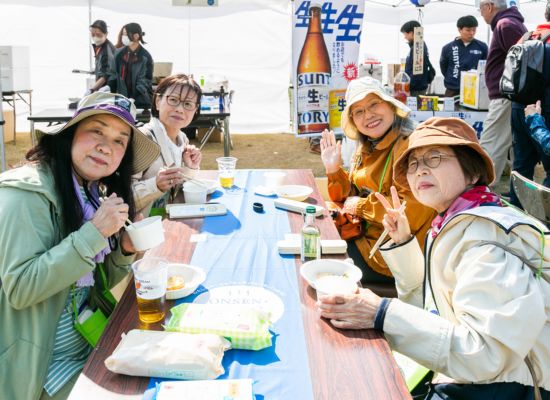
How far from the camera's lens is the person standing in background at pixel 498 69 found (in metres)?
5.14

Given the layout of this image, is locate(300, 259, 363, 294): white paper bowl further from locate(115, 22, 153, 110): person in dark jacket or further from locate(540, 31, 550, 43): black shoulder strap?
locate(115, 22, 153, 110): person in dark jacket

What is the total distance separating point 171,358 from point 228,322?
22cm

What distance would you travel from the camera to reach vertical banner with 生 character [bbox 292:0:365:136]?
14.1ft

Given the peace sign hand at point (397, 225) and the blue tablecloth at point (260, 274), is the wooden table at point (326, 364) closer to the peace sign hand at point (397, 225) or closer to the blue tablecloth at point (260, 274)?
the blue tablecloth at point (260, 274)

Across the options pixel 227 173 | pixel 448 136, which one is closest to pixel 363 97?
pixel 227 173

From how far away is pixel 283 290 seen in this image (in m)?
1.67

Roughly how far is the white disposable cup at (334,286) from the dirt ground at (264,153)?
16.7 feet

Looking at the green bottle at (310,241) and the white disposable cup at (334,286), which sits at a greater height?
the green bottle at (310,241)

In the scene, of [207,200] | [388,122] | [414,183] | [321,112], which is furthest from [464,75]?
[414,183]

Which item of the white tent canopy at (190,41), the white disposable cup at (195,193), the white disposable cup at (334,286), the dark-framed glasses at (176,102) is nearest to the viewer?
the white disposable cup at (334,286)

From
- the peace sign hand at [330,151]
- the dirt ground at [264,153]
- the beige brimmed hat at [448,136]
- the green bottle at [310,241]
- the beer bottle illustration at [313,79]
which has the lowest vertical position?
the dirt ground at [264,153]

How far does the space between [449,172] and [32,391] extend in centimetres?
139

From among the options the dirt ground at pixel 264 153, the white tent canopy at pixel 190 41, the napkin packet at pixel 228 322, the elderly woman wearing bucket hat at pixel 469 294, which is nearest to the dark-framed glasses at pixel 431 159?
the elderly woman wearing bucket hat at pixel 469 294

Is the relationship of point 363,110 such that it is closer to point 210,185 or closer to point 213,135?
point 210,185
